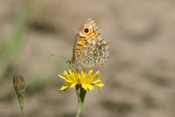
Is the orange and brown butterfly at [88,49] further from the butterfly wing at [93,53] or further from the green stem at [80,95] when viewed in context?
the green stem at [80,95]

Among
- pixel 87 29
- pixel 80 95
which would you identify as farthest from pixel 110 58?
pixel 80 95

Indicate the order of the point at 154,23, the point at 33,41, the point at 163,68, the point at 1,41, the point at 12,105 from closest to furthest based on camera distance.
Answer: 1. the point at 12,105
2. the point at 1,41
3. the point at 163,68
4. the point at 33,41
5. the point at 154,23

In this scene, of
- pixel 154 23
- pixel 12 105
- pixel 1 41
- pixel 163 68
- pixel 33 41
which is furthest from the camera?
pixel 154 23

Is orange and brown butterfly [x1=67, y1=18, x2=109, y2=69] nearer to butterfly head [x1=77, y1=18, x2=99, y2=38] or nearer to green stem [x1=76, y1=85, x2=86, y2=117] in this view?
butterfly head [x1=77, y1=18, x2=99, y2=38]

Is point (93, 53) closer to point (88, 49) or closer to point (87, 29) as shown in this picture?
point (88, 49)

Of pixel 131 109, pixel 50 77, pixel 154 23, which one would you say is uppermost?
pixel 154 23

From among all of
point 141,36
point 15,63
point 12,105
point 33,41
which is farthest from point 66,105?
point 141,36

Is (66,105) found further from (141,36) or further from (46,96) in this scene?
(141,36)
